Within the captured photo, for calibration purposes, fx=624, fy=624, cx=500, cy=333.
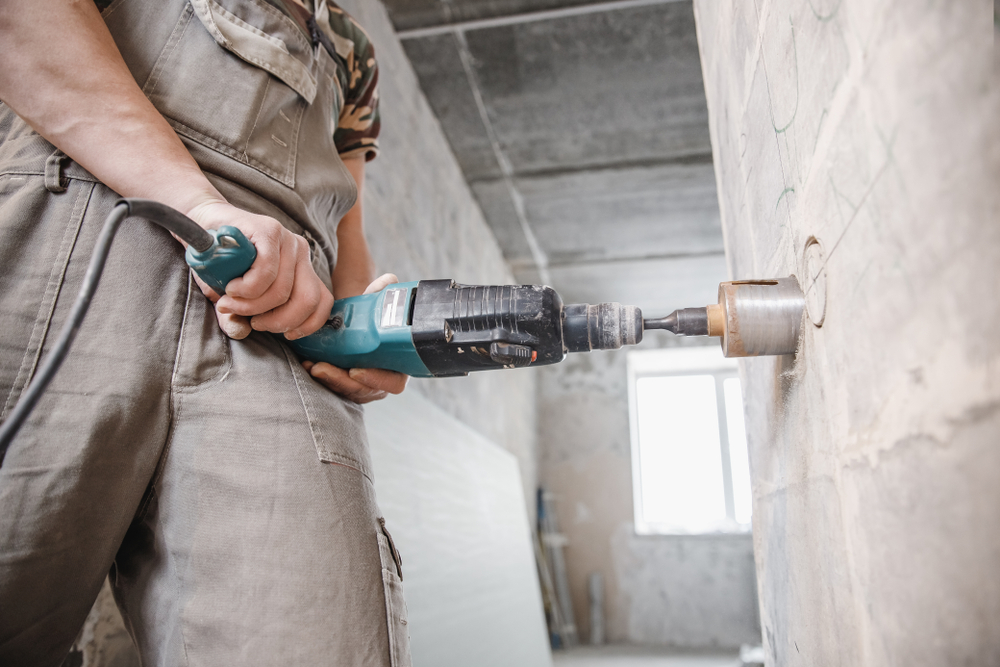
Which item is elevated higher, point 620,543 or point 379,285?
point 379,285

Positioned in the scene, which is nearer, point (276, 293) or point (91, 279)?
point (91, 279)

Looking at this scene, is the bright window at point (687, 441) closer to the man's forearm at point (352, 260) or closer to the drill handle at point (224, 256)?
the man's forearm at point (352, 260)

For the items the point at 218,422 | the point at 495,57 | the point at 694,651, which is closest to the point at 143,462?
the point at 218,422

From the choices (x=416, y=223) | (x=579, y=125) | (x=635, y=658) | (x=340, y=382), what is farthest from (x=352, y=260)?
(x=635, y=658)

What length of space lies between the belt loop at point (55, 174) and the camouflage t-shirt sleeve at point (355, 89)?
553 mm

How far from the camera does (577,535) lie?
500cm

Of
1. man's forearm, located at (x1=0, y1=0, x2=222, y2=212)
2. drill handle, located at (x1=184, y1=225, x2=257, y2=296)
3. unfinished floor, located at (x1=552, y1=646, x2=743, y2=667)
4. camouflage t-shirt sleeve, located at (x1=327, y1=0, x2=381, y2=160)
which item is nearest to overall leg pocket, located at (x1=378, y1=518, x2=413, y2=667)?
drill handle, located at (x1=184, y1=225, x2=257, y2=296)

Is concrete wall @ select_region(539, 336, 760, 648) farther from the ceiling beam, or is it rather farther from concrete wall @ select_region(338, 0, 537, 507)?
the ceiling beam

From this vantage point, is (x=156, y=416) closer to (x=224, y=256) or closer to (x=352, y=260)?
(x=224, y=256)

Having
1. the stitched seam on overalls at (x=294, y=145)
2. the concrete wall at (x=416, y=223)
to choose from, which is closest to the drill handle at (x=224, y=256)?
the stitched seam on overalls at (x=294, y=145)

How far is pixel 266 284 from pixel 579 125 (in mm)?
2586

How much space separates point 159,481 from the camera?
25.2 inches

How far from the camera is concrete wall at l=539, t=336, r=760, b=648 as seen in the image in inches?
181

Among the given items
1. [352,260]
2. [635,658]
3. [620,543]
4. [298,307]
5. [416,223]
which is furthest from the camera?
[620,543]
